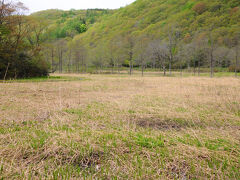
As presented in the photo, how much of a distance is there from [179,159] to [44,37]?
4457 cm

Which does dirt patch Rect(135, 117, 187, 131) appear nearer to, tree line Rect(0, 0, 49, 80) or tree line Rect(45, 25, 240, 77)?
tree line Rect(0, 0, 49, 80)

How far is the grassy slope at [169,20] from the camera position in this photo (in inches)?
2260

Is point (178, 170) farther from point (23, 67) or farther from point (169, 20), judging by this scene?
point (169, 20)

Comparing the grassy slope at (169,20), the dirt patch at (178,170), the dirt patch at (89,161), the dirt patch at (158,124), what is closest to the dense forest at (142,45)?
the grassy slope at (169,20)

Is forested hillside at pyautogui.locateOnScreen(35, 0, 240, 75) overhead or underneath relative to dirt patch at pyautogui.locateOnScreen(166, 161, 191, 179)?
overhead

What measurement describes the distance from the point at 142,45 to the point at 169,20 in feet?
141

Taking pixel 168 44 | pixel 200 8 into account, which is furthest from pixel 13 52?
pixel 200 8

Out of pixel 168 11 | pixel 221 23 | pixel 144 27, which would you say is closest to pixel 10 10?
pixel 221 23

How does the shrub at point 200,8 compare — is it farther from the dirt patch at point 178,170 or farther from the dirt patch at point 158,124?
the dirt patch at point 178,170

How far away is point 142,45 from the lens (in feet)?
140

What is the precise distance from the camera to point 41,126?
11.5 feet

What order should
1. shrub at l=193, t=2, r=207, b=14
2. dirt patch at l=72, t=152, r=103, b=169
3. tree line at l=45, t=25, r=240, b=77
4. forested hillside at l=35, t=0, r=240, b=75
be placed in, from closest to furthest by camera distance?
dirt patch at l=72, t=152, r=103, b=169 → tree line at l=45, t=25, r=240, b=77 → forested hillside at l=35, t=0, r=240, b=75 → shrub at l=193, t=2, r=207, b=14

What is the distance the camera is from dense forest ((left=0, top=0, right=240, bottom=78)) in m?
20.1

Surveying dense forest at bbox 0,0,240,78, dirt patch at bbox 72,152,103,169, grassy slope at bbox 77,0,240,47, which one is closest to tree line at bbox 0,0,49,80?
dense forest at bbox 0,0,240,78
